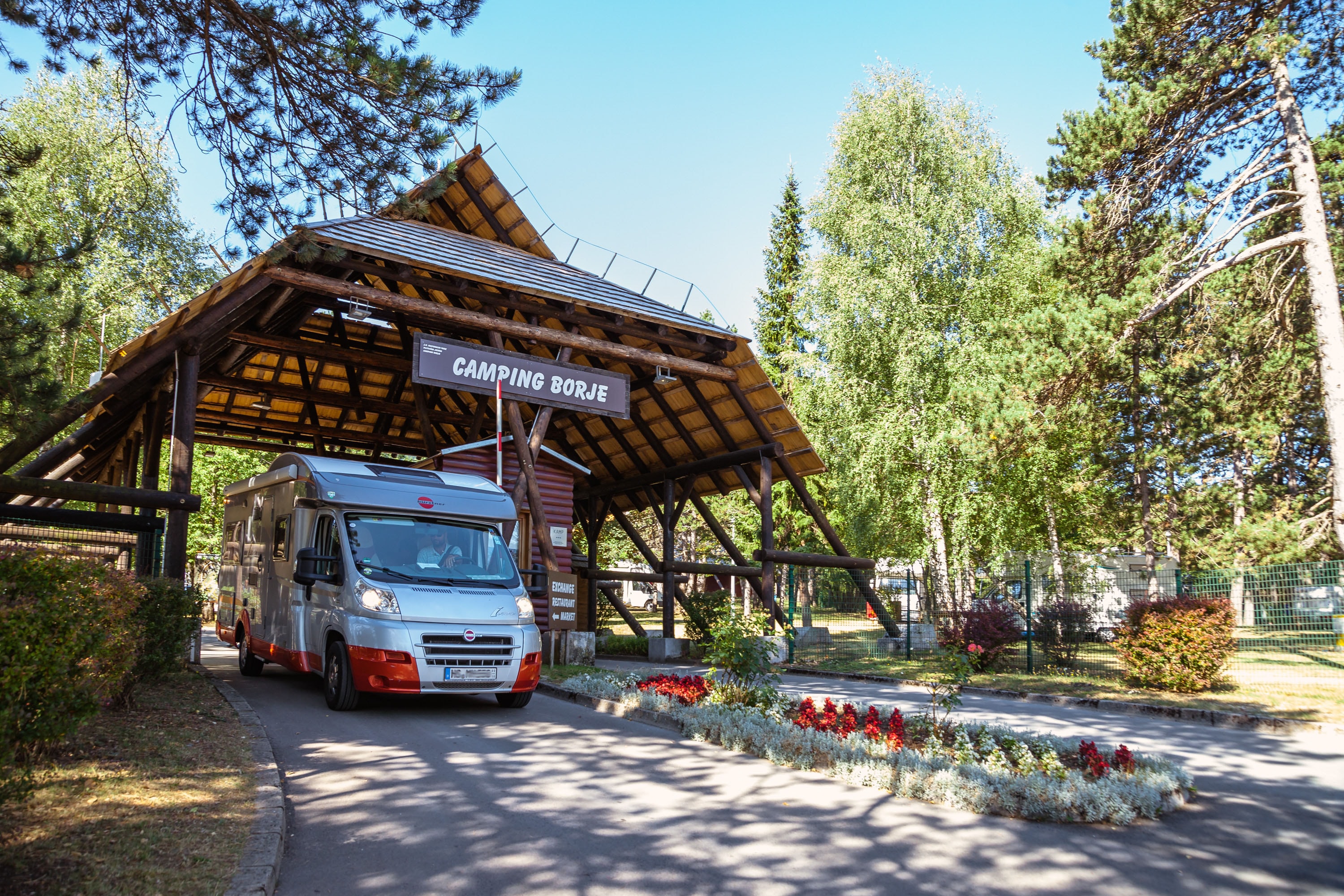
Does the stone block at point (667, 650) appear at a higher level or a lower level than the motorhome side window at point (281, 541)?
lower

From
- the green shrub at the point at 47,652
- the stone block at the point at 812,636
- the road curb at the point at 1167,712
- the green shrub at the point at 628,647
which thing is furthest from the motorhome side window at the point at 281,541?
the stone block at the point at 812,636

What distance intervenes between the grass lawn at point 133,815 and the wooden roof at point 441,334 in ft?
17.5

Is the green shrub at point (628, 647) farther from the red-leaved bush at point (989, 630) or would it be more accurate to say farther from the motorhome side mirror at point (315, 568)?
the motorhome side mirror at point (315, 568)

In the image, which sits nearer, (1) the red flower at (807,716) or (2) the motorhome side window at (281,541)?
(1) the red flower at (807,716)

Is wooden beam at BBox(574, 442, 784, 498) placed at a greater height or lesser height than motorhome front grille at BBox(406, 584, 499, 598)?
greater

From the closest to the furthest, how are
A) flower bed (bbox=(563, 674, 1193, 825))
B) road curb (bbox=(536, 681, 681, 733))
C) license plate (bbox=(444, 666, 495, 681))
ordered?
1. flower bed (bbox=(563, 674, 1193, 825))
2. license plate (bbox=(444, 666, 495, 681))
3. road curb (bbox=(536, 681, 681, 733))

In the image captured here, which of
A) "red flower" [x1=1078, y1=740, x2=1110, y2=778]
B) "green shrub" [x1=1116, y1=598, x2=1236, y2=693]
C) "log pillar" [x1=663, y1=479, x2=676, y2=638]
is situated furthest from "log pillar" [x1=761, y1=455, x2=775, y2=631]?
"red flower" [x1=1078, y1=740, x2=1110, y2=778]

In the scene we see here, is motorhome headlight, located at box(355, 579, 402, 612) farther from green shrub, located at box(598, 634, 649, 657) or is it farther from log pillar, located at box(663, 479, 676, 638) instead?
log pillar, located at box(663, 479, 676, 638)

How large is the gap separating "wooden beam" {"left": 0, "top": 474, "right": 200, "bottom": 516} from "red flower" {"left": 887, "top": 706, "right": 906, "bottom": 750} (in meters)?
9.55

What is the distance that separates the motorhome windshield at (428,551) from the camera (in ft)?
31.0

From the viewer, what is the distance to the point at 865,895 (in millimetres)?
4418

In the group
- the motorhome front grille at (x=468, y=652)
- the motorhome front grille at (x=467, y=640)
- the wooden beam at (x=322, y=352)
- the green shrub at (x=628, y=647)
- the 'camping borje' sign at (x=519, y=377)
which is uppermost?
the wooden beam at (x=322, y=352)

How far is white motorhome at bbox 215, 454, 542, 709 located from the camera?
8875 millimetres

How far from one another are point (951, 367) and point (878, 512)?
663 centimetres
